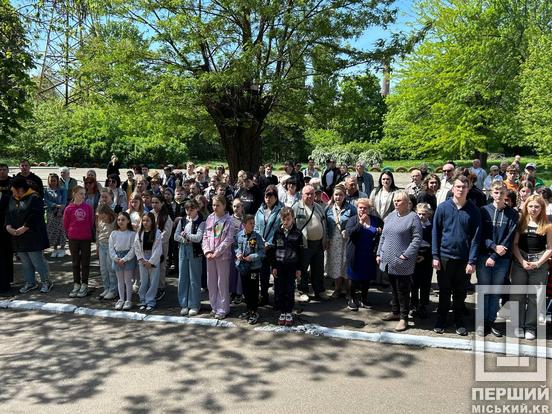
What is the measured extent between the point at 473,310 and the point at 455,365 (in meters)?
1.82

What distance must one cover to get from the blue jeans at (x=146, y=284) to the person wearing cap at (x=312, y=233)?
88.6 inches

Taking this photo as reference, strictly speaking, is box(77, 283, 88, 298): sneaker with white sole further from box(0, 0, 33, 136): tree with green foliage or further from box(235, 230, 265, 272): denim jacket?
box(0, 0, 33, 136): tree with green foliage

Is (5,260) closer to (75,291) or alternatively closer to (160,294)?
(75,291)

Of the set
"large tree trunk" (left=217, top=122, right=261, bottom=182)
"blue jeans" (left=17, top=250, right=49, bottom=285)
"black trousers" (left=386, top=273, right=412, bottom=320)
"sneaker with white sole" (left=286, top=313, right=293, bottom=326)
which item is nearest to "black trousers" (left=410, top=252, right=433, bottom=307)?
"black trousers" (left=386, top=273, right=412, bottom=320)

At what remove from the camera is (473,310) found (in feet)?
21.9

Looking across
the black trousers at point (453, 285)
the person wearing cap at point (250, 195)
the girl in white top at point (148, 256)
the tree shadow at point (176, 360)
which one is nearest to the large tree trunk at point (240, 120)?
the person wearing cap at point (250, 195)

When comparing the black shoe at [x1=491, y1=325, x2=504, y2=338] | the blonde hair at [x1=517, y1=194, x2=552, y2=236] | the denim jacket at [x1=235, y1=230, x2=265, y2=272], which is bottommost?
the black shoe at [x1=491, y1=325, x2=504, y2=338]

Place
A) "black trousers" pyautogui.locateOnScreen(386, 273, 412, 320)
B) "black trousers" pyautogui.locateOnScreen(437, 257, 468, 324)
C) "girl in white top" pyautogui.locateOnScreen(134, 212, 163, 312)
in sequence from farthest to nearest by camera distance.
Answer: "girl in white top" pyautogui.locateOnScreen(134, 212, 163, 312)
"black trousers" pyautogui.locateOnScreen(386, 273, 412, 320)
"black trousers" pyautogui.locateOnScreen(437, 257, 468, 324)

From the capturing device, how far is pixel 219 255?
650 centimetres

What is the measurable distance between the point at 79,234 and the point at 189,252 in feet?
6.65

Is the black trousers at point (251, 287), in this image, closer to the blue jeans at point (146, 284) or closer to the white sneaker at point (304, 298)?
the white sneaker at point (304, 298)

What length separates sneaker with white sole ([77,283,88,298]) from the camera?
24.6 ft

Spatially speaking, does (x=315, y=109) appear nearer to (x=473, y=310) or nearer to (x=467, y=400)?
(x=473, y=310)

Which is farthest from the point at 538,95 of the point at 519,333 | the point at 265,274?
the point at 265,274
